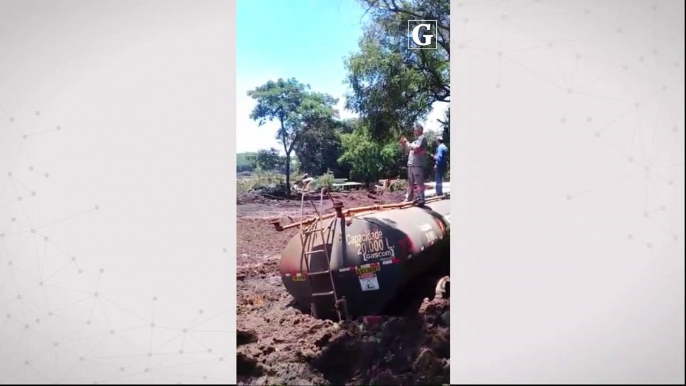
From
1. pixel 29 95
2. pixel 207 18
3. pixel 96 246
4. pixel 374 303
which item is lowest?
pixel 374 303

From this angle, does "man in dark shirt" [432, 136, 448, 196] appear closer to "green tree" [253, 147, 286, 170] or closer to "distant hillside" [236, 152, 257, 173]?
"green tree" [253, 147, 286, 170]

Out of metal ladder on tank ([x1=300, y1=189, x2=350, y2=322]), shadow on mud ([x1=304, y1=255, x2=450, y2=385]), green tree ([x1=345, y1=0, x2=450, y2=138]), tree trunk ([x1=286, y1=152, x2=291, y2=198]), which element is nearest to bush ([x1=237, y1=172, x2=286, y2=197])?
tree trunk ([x1=286, y1=152, x2=291, y2=198])

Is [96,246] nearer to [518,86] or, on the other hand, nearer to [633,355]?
[518,86]

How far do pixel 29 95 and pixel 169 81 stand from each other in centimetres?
68

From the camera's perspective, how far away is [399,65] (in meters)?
2.64

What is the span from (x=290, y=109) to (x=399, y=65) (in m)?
0.56

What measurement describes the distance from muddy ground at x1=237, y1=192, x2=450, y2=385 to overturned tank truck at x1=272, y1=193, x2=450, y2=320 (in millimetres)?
54

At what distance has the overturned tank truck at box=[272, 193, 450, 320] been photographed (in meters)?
2.60

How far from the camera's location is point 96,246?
2703 mm

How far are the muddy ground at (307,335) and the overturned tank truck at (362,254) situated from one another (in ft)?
0.18

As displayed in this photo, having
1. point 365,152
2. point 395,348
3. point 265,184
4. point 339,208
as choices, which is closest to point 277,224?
point 265,184

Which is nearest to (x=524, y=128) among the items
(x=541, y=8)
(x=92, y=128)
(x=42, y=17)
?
(x=541, y=8)

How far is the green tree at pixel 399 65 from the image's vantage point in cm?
263

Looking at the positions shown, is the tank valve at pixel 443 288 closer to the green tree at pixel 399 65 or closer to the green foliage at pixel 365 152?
the green foliage at pixel 365 152
